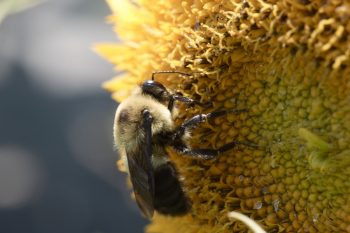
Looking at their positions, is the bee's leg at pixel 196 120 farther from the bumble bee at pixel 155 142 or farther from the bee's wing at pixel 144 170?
the bee's wing at pixel 144 170

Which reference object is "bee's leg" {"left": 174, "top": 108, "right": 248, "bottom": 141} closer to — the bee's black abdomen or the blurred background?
the bee's black abdomen

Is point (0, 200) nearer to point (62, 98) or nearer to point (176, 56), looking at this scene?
point (62, 98)

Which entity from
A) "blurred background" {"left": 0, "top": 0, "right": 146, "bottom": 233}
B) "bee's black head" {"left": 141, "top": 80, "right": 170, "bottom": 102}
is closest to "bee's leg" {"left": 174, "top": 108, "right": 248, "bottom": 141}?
"bee's black head" {"left": 141, "top": 80, "right": 170, "bottom": 102}

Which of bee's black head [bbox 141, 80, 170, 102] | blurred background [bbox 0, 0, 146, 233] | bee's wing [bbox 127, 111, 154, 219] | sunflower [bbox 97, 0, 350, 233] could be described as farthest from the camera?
blurred background [bbox 0, 0, 146, 233]

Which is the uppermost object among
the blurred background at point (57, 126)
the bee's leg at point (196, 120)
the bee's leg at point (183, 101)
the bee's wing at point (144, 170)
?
the bee's leg at point (183, 101)

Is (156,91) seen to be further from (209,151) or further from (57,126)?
(57,126)

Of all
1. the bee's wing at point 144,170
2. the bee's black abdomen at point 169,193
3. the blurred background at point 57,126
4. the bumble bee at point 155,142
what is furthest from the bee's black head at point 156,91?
the blurred background at point 57,126
